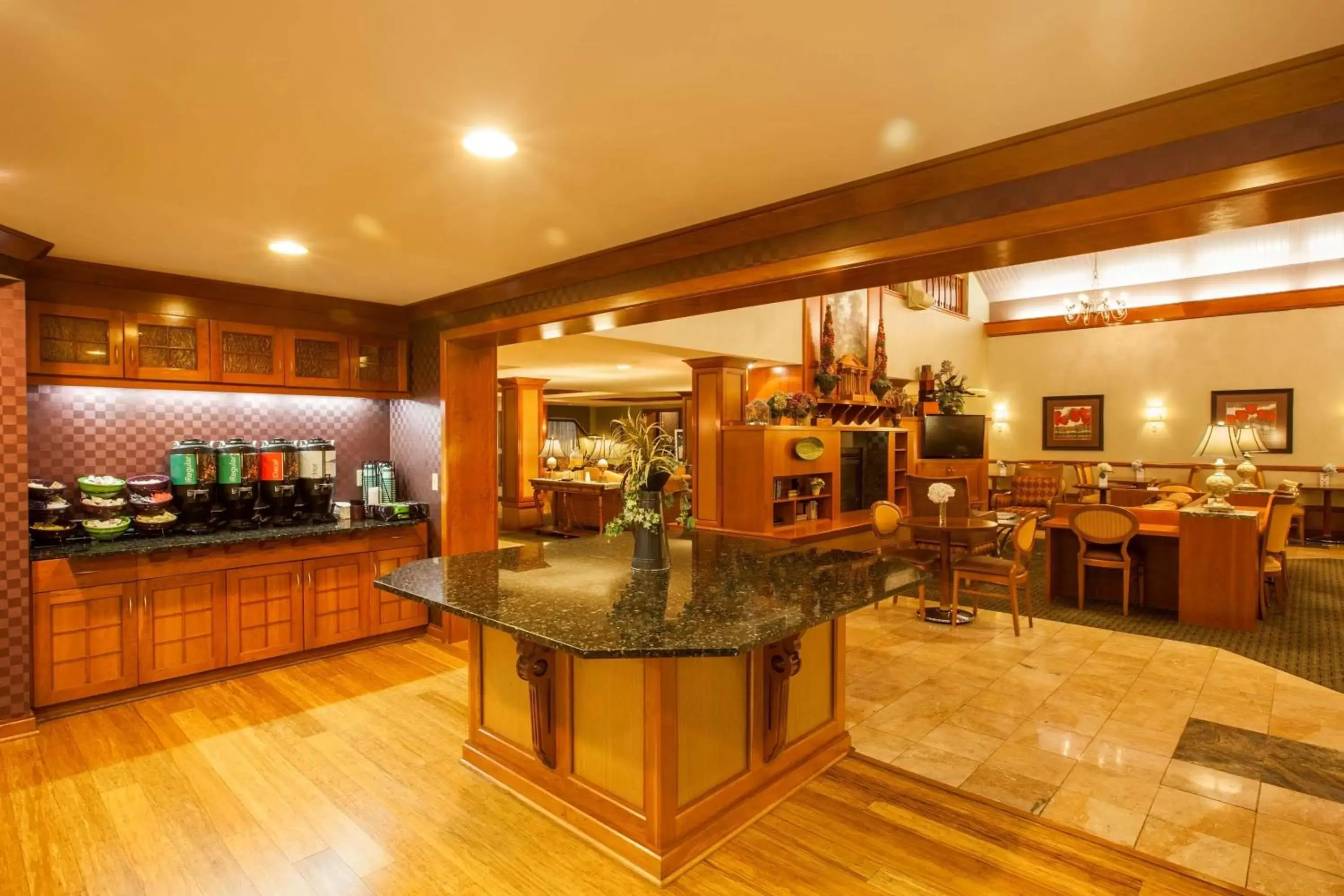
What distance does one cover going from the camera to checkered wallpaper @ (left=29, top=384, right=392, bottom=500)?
12.5 ft

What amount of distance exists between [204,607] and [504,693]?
7.26 feet

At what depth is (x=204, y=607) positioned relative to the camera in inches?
154

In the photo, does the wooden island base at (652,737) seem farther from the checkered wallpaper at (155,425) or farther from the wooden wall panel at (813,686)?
the checkered wallpaper at (155,425)

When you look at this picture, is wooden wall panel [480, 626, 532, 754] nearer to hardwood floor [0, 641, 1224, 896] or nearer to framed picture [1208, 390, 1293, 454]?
hardwood floor [0, 641, 1224, 896]

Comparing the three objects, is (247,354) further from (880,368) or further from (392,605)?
(880,368)

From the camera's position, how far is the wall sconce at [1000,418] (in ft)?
39.7

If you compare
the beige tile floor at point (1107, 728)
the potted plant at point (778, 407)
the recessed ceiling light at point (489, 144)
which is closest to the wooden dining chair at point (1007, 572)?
the beige tile floor at point (1107, 728)

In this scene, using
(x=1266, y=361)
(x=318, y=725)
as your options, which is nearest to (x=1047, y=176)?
(x=318, y=725)

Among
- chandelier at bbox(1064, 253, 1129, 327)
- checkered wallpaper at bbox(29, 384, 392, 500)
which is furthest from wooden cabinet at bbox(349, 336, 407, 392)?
chandelier at bbox(1064, 253, 1129, 327)

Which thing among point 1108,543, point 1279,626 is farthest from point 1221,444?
point 1279,626

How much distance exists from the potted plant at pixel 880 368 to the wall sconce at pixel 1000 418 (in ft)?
11.8

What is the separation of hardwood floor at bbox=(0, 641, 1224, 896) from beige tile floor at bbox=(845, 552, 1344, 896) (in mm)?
247

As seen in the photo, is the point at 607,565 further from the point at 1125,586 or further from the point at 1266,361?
the point at 1266,361

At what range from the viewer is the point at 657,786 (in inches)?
88.3
